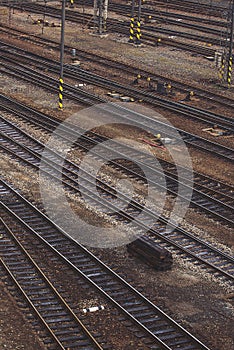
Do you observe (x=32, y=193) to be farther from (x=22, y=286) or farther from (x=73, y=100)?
(x=73, y=100)

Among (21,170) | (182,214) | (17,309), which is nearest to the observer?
(17,309)

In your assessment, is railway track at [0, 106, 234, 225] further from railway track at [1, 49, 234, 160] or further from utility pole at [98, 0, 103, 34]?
utility pole at [98, 0, 103, 34]

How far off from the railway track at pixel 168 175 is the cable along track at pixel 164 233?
37.5 inches

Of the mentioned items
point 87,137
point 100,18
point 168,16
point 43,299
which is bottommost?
point 43,299

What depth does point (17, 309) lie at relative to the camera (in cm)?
1712

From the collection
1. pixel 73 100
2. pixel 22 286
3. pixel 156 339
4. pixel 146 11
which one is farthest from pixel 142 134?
pixel 146 11

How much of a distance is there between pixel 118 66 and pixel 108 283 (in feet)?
84.6

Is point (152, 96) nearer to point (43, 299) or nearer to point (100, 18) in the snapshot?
point (100, 18)

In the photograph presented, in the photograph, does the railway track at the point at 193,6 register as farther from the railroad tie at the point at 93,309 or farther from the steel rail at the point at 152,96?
the railroad tie at the point at 93,309

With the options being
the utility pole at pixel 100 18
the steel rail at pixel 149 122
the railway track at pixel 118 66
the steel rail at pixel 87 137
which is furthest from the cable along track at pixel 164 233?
the utility pole at pixel 100 18

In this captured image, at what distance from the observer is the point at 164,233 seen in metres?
21.3

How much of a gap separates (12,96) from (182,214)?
15.2 metres

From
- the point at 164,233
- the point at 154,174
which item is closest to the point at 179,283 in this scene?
the point at 164,233

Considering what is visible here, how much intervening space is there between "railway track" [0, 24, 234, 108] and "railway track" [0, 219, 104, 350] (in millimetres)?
17654
